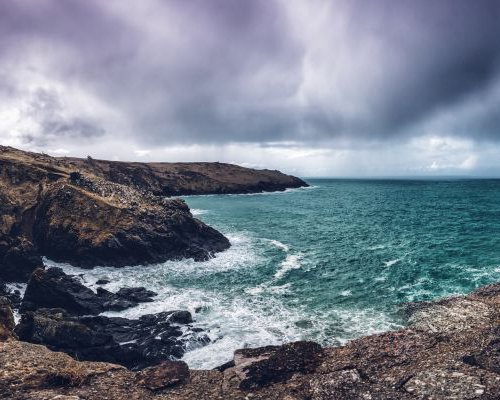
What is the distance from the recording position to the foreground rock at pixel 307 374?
16.4 meters

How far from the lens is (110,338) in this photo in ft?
92.9

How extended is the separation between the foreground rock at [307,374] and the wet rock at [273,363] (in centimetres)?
6

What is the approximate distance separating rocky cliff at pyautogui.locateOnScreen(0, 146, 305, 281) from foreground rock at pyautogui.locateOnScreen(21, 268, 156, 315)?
9.90 m

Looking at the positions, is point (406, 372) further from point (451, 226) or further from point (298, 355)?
point (451, 226)

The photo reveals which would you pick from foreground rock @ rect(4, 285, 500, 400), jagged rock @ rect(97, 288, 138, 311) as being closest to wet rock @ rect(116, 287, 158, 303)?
jagged rock @ rect(97, 288, 138, 311)

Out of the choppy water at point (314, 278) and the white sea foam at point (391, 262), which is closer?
the choppy water at point (314, 278)

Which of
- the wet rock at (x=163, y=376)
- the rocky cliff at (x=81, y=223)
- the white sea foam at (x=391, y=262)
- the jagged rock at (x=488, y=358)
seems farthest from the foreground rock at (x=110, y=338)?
the white sea foam at (x=391, y=262)

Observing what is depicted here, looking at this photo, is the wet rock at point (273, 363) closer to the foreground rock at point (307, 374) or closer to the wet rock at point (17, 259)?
the foreground rock at point (307, 374)

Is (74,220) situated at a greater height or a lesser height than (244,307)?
greater

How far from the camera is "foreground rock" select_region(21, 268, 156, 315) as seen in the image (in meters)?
34.9

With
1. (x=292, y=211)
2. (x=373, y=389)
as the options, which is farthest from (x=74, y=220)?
(x=292, y=211)

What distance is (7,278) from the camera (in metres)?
42.7

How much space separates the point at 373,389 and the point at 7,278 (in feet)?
145

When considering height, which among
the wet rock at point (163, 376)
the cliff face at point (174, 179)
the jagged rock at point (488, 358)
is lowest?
the wet rock at point (163, 376)
